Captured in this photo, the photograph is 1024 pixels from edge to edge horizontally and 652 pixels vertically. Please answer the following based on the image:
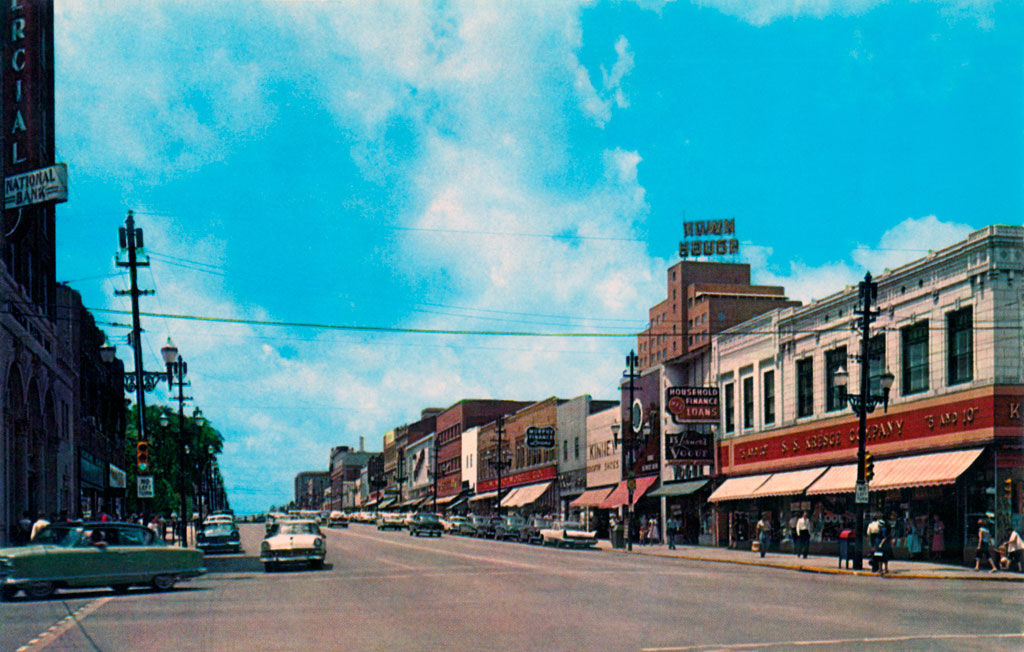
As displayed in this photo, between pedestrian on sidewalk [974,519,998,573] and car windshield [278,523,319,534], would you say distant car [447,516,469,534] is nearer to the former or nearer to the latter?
car windshield [278,523,319,534]

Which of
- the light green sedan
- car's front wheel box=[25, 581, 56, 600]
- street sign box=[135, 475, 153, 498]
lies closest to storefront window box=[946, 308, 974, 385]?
the light green sedan

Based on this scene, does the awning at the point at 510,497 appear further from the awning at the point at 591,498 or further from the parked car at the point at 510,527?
the parked car at the point at 510,527

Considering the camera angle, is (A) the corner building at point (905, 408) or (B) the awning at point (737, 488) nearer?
(A) the corner building at point (905, 408)

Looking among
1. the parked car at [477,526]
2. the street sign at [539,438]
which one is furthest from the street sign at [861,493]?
the street sign at [539,438]

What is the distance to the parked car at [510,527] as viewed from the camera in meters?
65.3

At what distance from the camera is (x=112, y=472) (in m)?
67.6

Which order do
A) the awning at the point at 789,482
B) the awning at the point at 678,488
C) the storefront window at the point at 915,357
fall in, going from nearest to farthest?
the storefront window at the point at 915,357, the awning at the point at 789,482, the awning at the point at 678,488

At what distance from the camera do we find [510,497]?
96500 mm

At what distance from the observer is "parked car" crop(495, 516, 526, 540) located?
2571 inches

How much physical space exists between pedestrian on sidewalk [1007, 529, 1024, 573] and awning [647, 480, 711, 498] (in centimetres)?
→ 2517

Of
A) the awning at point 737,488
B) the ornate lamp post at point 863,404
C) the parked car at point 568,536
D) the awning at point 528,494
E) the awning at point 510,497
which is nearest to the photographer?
the ornate lamp post at point 863,404

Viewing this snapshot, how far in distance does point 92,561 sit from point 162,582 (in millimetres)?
1694

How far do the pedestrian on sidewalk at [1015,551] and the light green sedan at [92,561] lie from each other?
21.0 m

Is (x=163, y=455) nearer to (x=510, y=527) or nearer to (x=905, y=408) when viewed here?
(x=510, y=527)
